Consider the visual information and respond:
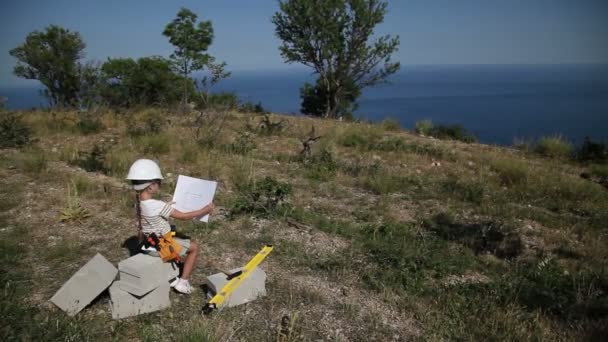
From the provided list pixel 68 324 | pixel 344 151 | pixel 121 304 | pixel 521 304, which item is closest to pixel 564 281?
pixel 521 304

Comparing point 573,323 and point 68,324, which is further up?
point 68,324

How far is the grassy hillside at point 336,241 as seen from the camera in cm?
299

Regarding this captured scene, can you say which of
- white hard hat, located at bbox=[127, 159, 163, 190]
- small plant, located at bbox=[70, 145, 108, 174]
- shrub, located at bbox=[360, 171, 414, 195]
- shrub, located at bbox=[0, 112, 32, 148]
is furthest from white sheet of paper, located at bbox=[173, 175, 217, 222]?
shrub, located at bbox=[0, 112, 32, 148]

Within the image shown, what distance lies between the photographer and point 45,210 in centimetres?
523

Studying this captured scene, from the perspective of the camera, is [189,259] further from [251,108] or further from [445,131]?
[251,108]

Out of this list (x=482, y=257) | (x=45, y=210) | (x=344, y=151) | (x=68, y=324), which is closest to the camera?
(x=68, y=324)

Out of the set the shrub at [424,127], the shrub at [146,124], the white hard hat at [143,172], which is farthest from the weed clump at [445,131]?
the white hard hat at [143,172]

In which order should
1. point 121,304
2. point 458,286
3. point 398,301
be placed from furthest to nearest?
1. point 458,286
2. point 398,301
3. point 121,304

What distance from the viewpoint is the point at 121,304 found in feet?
9.80

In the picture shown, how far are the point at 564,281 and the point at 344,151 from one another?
21.4ft

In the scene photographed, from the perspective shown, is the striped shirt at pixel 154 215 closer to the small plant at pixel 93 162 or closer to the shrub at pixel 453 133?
the small plant at pixel 93 162

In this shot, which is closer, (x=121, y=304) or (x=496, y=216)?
(x=121, y=304)

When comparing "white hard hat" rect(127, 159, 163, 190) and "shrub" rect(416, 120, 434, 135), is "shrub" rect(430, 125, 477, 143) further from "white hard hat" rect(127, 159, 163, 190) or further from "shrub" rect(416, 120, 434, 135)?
"white hard hat" rect(127, 159, 163, 190)

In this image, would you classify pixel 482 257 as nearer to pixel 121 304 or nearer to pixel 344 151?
pixel 121 304
